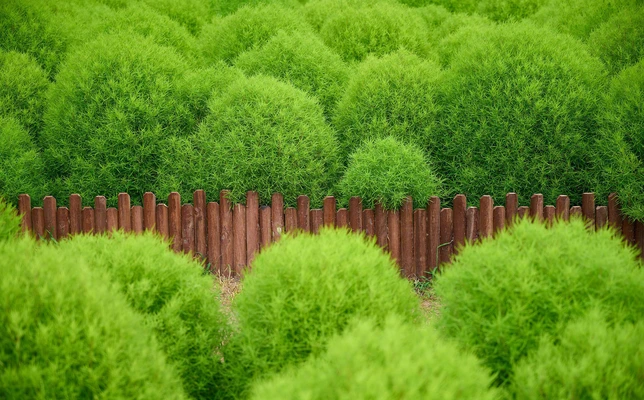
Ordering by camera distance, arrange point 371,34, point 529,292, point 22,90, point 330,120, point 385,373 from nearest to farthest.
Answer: point 385,373 → point 529,292 → point 330,120 → point 22,90 → point 371,34

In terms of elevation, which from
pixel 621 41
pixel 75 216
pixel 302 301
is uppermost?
pixel 621 41

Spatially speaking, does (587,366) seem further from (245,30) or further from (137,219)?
(245,30)

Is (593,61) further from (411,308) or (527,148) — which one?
(411,308)

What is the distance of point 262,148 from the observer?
20.5 ft

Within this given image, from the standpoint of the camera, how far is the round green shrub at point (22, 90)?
7371mm

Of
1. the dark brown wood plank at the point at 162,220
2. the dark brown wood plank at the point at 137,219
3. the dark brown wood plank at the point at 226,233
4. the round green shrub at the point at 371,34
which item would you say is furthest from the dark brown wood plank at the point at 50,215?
the round green shrub at the point at 371,34

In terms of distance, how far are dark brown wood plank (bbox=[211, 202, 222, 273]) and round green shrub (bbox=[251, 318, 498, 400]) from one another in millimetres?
3928

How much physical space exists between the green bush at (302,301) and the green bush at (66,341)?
53cm

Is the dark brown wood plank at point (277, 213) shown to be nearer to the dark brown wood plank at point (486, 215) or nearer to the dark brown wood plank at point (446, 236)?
the dark brown wood plank at point (446, 236)

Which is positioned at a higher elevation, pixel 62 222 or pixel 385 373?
pixel 385 373

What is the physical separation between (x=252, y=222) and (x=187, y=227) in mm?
612

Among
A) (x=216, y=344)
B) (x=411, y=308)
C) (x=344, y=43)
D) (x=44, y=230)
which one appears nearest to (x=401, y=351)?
(x=411, y=308)

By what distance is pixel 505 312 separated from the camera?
298 cm

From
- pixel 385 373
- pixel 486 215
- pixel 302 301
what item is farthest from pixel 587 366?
pixel 486 215
